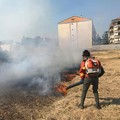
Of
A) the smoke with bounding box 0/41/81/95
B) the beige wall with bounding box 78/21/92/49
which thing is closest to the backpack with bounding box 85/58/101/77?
the smoke with bounding box 0/41/81/95

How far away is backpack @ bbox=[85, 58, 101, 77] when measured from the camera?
900 cm

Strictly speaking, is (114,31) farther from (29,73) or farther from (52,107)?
(52,107)

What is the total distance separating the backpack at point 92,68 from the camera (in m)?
9.00

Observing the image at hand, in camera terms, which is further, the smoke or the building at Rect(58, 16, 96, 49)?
the building at Rect(58, 16, 96, 49)

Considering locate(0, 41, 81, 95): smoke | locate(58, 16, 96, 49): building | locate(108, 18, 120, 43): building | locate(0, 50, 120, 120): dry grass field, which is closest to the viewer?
locate(0, 50, 120, 120): dry grass field

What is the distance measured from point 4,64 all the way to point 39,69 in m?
2.03

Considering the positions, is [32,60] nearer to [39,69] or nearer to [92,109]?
[39,69]

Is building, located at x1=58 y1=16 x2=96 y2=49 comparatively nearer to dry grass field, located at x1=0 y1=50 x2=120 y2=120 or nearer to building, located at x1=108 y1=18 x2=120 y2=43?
building, located at x1=108 y1=18 x2=120 y2=43

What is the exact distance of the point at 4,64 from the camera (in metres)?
14.7

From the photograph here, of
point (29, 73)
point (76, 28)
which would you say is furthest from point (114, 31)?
point (29, 73)

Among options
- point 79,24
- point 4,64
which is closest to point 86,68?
point 4,64

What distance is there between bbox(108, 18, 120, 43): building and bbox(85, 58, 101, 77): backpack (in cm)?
8031

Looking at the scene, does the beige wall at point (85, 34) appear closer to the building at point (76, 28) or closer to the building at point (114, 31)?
A: the building at point (76, 28)

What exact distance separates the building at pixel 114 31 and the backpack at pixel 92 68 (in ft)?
263
